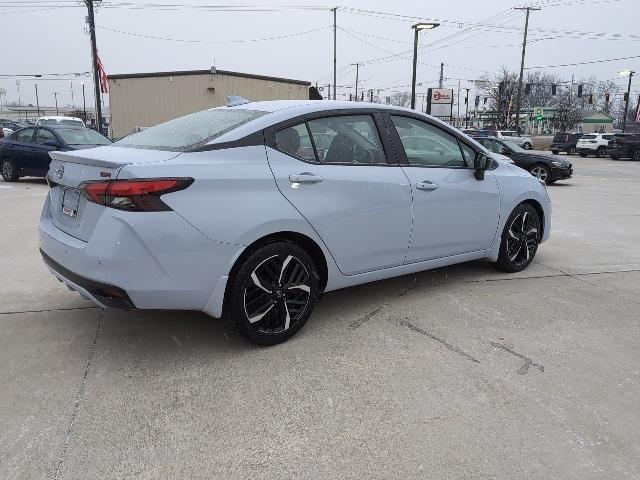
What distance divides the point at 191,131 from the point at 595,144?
3561 cm

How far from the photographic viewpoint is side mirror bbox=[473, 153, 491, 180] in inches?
175

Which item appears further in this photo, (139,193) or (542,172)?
(542,172)

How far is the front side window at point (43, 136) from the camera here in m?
12.0

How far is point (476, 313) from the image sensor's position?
4070 mm

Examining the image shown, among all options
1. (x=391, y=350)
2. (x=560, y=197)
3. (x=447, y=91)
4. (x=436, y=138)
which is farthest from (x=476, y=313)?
(x=447, y=91)

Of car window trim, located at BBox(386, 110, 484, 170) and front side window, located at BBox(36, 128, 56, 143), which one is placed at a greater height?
car window trim, located at BBox(386, 110, 484, 170)

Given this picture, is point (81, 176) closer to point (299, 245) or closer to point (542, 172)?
point (299, 245)

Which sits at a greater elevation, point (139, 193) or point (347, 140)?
point (347, 140)

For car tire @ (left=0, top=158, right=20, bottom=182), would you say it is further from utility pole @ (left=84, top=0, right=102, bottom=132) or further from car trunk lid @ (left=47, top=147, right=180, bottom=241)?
utility pole @ (left=84, top=0, right=102, bottom=132)

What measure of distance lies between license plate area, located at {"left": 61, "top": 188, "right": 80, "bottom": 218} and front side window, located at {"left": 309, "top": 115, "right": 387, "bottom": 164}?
1.51m

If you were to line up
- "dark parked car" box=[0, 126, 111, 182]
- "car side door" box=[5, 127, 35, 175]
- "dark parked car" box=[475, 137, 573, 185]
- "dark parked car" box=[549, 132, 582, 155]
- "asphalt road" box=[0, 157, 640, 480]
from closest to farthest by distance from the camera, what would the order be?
1. "asphalt road" box=[0, 157, 640, 480]
2. "dark parked car" box=[0, 126, 111, 182]
3. "car side door" box=[5, 127, 35, 175]
4. "dark parked car" box=[475, 137, 573, 185]
5. "dark parked car" box=[549, 132, 582, 155]

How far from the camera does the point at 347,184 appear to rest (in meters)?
3.54

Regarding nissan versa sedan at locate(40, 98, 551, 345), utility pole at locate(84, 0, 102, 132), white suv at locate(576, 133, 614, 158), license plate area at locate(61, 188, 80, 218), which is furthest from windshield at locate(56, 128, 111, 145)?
white suv at locate(576, 133, 614, 158)

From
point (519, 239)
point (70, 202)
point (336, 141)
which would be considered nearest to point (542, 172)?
point (519, 239)
